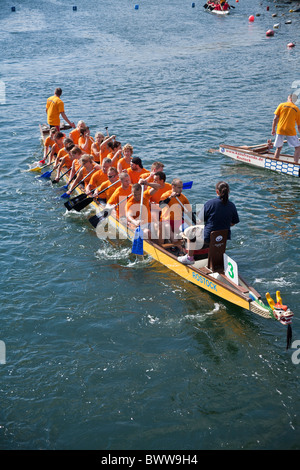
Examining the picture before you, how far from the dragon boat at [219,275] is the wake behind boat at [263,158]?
289 inches

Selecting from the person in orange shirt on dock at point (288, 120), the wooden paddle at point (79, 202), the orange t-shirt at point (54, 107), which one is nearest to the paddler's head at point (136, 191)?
the wooden paddle at point (79, 202)

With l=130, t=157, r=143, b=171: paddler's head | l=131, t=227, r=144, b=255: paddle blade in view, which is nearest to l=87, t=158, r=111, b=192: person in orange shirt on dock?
l=130, t=157, r=143, b=171: paddler's head

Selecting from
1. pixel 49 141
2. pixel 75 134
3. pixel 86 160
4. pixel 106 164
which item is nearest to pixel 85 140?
pixel 75 134

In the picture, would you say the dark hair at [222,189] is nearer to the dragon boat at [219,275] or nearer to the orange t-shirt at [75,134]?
the dragon boat at [219,275]

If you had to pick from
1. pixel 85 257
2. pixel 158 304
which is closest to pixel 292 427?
pixel 158 304

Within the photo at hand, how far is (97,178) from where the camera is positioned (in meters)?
15.5

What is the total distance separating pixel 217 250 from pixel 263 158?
350 inches

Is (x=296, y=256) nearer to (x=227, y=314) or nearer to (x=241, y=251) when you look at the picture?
(x=241, y=251)

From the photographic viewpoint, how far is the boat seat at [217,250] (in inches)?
419

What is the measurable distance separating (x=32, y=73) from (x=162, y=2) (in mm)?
42875

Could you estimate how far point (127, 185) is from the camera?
13.5m

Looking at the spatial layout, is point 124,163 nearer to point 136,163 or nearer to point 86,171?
point 136,163

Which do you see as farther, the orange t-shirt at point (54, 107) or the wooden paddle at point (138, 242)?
the orange t-shirt at point (54, 107)
